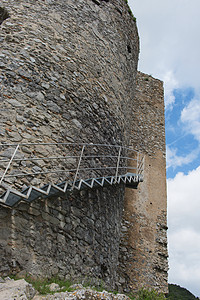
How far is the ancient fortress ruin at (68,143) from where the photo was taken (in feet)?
12.9

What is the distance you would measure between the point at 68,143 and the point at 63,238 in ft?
5.39

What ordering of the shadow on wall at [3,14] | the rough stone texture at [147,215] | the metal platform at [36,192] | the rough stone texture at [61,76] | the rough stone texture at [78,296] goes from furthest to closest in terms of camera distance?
1. the rough stone texture at [147,215]
2. the shadow on wall at [3,14]
3. the rough stone texture at [61,76]
4. the metal platform at [36,192]
5. the rough stone texture at [78,296]

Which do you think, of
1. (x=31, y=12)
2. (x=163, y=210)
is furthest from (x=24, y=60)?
(x=163, y=210)

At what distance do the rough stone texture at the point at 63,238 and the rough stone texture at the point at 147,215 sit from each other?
254 centimetres

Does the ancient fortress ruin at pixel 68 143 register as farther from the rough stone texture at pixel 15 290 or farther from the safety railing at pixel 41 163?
the rough stone texture at pixel 15 290

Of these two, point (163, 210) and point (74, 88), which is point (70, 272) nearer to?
point (74, 88)

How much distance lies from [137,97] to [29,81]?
8589 mm

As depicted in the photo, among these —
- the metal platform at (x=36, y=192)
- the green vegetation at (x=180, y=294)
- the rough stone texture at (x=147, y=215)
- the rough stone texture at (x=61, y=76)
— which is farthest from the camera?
the green vegetation at (x=180, y=294)

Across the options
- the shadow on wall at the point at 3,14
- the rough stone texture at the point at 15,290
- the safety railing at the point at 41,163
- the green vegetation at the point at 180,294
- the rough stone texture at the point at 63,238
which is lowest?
the rough stone texture at the point at 15,290

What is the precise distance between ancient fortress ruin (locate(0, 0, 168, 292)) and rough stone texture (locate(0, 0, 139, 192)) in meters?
0.02

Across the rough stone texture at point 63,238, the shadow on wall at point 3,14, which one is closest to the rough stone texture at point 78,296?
the rough stone texture at point 63,238

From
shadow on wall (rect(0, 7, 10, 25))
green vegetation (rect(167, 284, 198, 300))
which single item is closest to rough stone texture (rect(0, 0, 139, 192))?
shadow on wall (rect(0, 7, 10, 25))

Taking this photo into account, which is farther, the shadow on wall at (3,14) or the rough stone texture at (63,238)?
the shadow on wall at (3,14)

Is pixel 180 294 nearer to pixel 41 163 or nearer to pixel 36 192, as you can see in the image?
pixel 41 163
